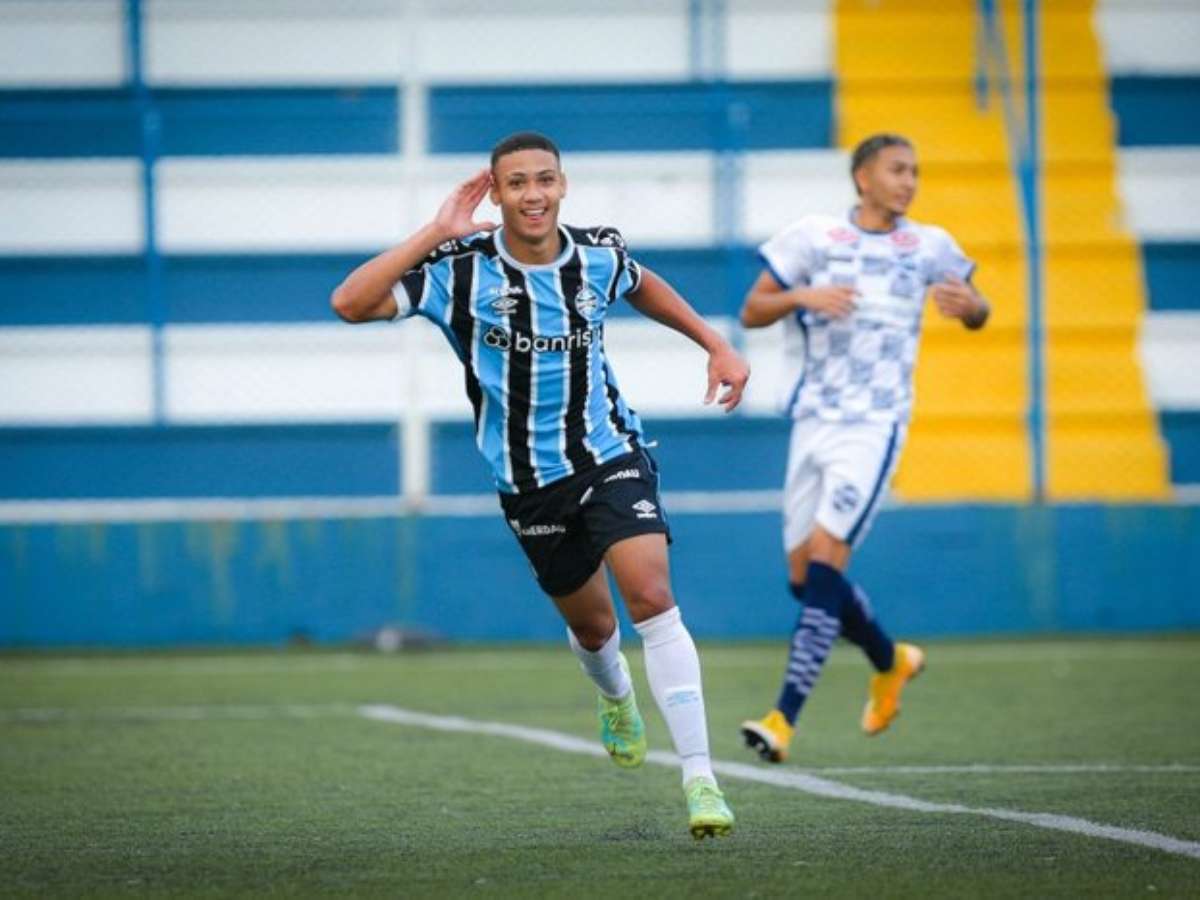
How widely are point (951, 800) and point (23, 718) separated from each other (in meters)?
4.78

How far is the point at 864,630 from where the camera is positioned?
29.5ft

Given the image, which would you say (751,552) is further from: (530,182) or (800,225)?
(530,182)

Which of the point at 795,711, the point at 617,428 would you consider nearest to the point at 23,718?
the point at 795,711

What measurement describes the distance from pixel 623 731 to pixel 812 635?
1.37 m

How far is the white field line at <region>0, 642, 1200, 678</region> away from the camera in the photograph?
1309cm

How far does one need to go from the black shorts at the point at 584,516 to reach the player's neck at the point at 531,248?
57 cm

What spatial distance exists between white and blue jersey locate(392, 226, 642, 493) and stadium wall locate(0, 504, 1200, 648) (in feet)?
26.8

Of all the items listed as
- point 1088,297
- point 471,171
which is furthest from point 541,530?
point 1088,297

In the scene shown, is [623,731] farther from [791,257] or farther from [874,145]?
[874,145]

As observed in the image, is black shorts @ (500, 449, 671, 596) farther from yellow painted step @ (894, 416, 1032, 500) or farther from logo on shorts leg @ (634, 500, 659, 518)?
yellow painted step @ (894, 416, 1032, 500)

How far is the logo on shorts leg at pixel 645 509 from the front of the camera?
655 centimetres

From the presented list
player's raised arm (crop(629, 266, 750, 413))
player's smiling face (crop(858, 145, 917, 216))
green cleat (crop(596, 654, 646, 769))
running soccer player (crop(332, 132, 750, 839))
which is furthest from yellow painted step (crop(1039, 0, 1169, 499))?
running soccer player (crop(332, 132, 750, 839))

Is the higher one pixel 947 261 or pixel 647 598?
pixel 947 261

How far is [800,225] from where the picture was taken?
29.7 feet
